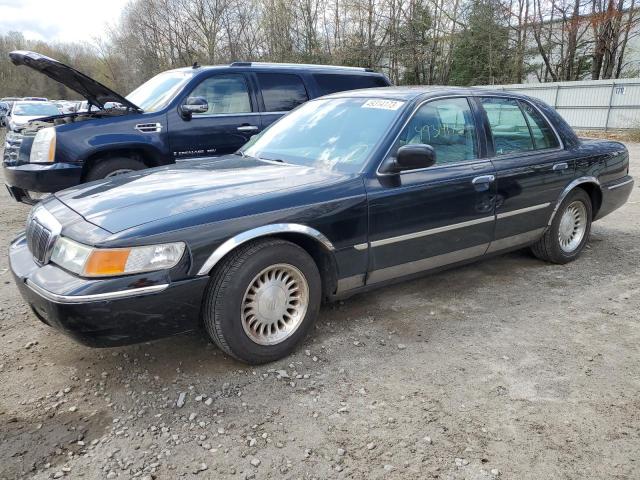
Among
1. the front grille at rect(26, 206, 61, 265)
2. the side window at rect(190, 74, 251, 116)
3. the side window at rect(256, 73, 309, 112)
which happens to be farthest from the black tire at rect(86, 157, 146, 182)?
the front grille at rect(26, 206, 61, 265)

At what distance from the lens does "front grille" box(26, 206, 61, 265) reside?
2750mm

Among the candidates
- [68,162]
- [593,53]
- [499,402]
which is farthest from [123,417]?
[593,53]

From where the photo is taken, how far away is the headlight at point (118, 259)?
97.6 inches

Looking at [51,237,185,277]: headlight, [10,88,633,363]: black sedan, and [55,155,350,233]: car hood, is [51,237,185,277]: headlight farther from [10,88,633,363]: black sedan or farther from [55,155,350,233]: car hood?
[55,155,350,233]: car hood

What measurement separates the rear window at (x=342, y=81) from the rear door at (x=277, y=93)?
33cm

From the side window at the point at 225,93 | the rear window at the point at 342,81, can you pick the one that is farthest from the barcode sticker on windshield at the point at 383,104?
the rear window at the point at 342,81

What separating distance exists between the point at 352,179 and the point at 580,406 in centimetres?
182

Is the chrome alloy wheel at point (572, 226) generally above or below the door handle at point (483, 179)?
below

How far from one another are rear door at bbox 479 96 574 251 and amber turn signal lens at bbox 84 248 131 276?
9.37 ft

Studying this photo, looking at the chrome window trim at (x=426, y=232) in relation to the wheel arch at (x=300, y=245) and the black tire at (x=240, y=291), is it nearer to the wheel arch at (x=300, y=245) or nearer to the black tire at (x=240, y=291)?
the wheel arch at (x=300, y=245)

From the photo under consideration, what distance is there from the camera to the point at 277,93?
21.9ft

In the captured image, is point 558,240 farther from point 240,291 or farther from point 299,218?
point 240,291

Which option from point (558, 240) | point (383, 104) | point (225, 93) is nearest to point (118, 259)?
point (383, 104)

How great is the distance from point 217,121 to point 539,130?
3.72m
